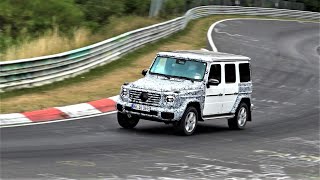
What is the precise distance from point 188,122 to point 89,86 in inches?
262

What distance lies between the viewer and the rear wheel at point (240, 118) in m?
16.1

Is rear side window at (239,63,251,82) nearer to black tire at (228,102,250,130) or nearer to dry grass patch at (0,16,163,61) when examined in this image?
black tire at (228,102,250,130)

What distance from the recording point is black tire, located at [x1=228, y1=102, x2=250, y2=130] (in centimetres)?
1606

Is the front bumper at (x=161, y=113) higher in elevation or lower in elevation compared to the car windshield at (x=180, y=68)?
lower

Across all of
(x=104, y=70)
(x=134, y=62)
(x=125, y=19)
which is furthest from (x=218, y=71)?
(x=125, y=19)

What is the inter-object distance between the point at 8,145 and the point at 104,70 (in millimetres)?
12401

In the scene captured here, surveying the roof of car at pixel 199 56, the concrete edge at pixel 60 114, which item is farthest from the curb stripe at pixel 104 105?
the roof of car at pixel 199 56

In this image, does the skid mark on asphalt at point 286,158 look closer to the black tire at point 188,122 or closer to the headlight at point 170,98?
the black tire at point 188,122

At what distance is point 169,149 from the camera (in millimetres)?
12219

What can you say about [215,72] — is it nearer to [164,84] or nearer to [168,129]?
[164,84]

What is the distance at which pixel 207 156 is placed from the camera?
11.9m

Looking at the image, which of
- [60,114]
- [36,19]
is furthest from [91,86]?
[36,19]

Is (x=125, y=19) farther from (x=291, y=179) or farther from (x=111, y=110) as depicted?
(x=291, y=179)

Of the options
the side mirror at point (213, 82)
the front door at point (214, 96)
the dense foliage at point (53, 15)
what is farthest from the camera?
the dense foliage at point (53, 15)
